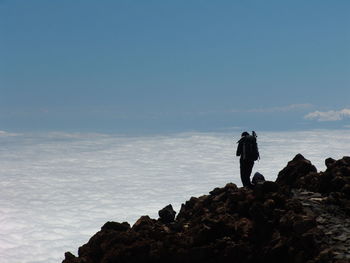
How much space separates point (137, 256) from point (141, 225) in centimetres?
315

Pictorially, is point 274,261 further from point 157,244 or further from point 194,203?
point 194,203

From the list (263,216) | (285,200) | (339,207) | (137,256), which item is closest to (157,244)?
(137,256)

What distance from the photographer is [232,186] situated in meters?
30.7

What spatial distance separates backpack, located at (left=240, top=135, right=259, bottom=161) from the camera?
29.7m

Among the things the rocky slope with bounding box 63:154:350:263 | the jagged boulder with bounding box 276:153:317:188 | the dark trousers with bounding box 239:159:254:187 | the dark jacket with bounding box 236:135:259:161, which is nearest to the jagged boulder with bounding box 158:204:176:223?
the rocky slope with bounding box 63:154:350:263

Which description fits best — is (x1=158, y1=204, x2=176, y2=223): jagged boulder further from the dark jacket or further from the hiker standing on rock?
the dark jacket

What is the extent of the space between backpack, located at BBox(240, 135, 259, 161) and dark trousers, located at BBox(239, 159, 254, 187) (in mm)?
630

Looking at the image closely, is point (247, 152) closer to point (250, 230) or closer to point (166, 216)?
point (250, 230)

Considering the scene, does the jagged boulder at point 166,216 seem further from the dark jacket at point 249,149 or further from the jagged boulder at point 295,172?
the jagged boulder at point 295,172

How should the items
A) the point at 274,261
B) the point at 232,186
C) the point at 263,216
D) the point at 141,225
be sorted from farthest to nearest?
the point at 232,186 → the point at 141,225 → the point at 263,216 → the point at 274,261

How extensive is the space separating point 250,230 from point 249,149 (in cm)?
699

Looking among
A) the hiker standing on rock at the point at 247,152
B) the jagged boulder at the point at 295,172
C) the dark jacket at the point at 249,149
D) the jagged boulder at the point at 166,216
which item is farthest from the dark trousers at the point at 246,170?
the jagged boulder at the point at 166,216

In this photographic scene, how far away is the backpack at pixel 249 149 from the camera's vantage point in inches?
1169

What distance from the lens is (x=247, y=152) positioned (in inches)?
1170
